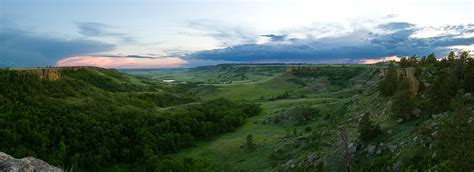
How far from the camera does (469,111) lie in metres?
45.7

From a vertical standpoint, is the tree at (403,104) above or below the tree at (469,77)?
below

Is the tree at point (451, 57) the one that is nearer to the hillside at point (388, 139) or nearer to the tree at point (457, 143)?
the hillside at point (388, 139)

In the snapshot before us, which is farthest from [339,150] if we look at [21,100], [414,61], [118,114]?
[21,100]

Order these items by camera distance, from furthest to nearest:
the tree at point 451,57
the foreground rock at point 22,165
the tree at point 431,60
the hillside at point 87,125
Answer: the hillside at point 87,125
the tree at point 431,60
the tree at point 451,57
the foreground rock at point 22,165

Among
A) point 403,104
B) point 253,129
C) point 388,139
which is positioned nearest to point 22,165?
point 388,139

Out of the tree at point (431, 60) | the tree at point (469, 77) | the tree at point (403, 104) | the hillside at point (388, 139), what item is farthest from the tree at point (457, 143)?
the tree at point (431, 60)

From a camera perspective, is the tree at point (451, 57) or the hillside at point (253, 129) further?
the tree at point (451, 57)

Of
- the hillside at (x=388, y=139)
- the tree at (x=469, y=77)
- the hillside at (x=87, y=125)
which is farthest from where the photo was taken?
the hillside at (x=87, y=125)

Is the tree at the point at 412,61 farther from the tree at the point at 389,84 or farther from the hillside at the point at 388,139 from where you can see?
the tree at the point at 389,84

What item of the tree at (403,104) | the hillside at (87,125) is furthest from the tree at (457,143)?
the hillside at (87,125)

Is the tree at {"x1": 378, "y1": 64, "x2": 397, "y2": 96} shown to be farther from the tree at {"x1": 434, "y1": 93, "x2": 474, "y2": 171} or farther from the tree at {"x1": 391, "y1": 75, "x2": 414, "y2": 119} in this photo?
the tree at {"x1": 434, "y1": 93, "x2": 474, "y2": 171}

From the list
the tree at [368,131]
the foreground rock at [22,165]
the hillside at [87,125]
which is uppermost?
the foreground rock at [22,165]

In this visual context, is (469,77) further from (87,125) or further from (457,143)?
(87,125)

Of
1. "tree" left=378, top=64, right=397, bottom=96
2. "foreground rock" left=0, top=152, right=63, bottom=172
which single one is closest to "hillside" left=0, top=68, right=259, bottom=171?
"tree" left=378, top=64, right=397, bottom=96
